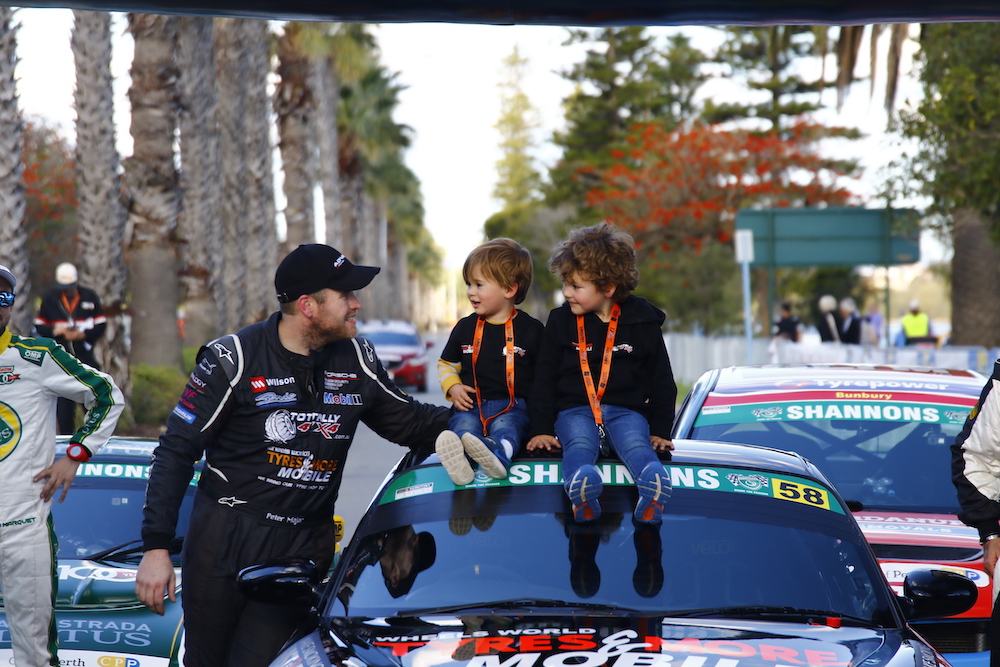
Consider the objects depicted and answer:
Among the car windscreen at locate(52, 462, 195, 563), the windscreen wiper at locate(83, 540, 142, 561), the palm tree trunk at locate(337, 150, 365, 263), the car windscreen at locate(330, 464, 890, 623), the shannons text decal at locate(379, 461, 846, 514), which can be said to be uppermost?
the palm tree trunk at locate(337, 150, 365, 263)

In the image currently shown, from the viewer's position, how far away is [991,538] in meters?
3.96

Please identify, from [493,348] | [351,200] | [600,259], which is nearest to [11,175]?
[493,348]

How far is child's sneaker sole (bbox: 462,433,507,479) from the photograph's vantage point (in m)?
3.57

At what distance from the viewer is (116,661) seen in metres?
4.83

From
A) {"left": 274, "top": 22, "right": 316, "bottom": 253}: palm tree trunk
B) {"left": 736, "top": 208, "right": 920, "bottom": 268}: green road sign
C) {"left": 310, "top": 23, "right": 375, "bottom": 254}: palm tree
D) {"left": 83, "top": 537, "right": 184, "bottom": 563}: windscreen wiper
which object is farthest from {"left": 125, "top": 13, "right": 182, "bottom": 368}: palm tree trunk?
{"left": 310, "top": 23, "right": 375, "bottom": 254}: palm tree

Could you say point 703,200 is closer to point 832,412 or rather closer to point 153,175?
point 153,175

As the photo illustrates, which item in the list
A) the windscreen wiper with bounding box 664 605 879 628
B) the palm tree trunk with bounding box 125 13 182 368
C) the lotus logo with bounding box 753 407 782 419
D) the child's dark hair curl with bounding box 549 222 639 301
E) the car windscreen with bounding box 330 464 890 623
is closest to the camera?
the windscreen wiper with bounding box 664 605 879 628

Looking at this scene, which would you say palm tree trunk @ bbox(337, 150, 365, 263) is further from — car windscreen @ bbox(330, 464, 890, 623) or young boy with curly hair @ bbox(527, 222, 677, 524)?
car windscreen @ bbox(330, 464, 890, 623)

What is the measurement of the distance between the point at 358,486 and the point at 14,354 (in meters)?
7.67

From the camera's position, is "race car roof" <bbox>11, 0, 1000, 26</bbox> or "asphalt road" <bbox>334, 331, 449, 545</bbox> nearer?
"race car roof" <bbox>11, 0, 1000, 26</bbox>

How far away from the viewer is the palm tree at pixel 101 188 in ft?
50.9

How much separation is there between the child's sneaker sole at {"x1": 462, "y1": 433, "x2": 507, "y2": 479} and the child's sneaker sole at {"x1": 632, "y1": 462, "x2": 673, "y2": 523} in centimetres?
44

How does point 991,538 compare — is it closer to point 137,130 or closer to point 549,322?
point 549,322

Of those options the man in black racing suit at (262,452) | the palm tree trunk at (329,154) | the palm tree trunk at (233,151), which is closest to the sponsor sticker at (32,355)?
the man in black racing suit at (262,452)
